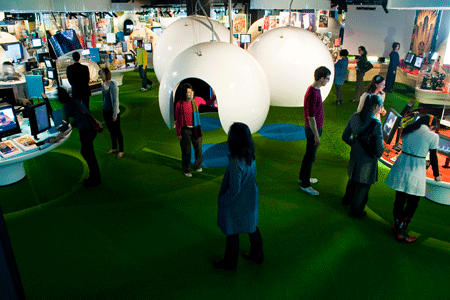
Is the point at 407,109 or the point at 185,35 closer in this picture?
the point at 407,109

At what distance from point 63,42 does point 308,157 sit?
976cm

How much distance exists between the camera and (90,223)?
4.20m

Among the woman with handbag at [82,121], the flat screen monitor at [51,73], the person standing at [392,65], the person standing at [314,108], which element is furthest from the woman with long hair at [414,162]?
the flat screen monitor at [51,73]

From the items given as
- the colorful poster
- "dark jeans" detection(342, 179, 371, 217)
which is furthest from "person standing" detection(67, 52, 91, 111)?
the colorful poster

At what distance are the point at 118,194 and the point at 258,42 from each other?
3.96 meters

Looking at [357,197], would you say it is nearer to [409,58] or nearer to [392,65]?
[392,65]

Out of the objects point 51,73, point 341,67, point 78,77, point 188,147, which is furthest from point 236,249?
point 51,73

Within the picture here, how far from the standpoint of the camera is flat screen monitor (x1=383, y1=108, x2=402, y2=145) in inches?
167

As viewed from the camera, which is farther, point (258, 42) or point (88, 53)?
point (88, 53)

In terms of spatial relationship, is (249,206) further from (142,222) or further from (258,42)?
(258,42)

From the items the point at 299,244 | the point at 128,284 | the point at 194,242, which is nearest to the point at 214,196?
the point at 194,242

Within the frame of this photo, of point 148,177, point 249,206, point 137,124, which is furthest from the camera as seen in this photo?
point 137,124

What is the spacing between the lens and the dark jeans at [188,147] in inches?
202

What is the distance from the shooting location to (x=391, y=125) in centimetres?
439
